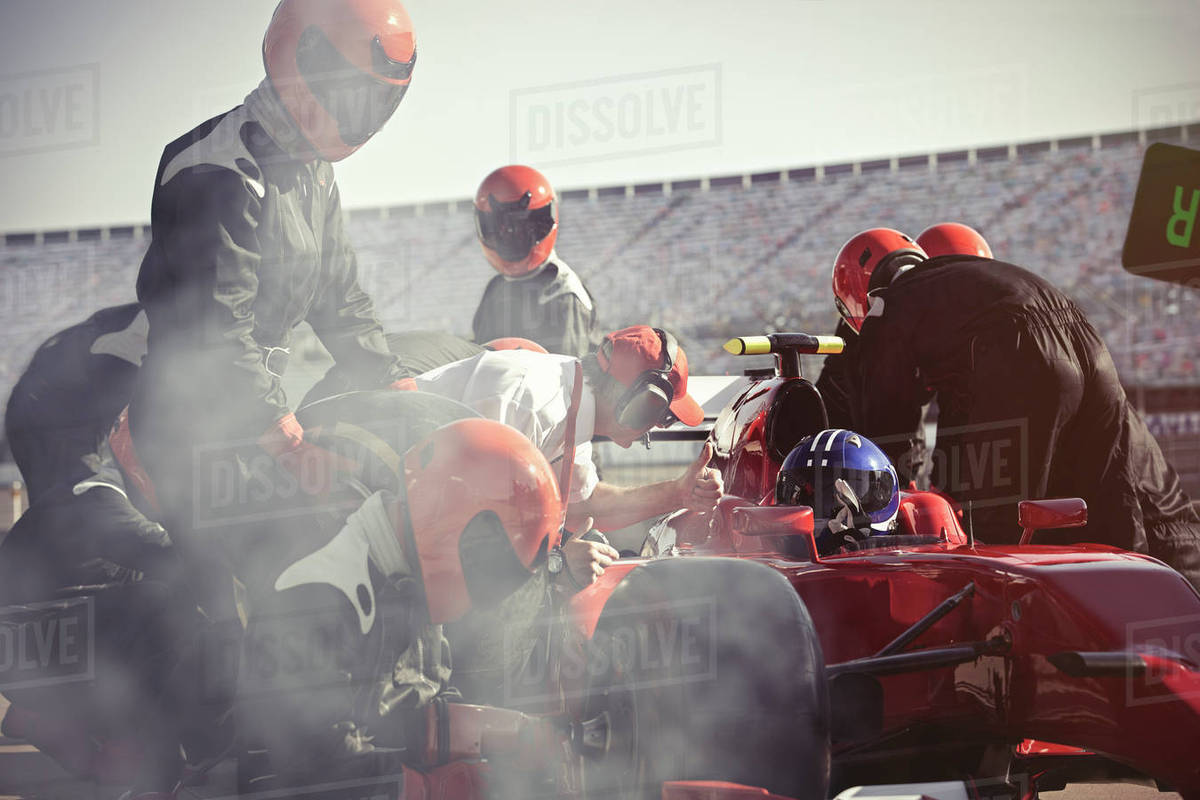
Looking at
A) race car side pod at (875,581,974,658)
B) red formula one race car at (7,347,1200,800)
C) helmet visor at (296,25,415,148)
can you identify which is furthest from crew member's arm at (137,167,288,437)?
race car side pod at (875,581,974,658)

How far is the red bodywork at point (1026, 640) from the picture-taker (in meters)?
2.18

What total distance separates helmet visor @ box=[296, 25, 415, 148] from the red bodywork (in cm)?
133

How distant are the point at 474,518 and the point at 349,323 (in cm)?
139

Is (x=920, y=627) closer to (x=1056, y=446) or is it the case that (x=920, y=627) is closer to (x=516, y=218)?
(x=1056, y=446)

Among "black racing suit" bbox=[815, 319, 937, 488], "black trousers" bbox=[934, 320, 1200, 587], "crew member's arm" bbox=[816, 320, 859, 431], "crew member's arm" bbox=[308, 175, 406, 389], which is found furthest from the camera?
"crew member's arm" bbox=[816, 320, 859, 431]

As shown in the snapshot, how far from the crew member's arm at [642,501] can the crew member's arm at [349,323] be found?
0.75m

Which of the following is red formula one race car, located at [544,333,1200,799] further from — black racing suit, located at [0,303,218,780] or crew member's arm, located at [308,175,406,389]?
black racing suit, located at [0,303,218,780]

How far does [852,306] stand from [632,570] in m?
3.62

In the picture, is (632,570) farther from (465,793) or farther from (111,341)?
(111,341)

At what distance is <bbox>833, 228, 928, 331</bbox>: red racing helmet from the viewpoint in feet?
17.0

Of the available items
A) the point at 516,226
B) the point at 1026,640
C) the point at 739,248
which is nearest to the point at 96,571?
the point at 1026,640

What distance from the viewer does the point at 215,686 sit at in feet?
9.11

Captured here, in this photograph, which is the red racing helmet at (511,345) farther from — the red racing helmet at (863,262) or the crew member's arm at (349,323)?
the red racing helmet at (863,262)

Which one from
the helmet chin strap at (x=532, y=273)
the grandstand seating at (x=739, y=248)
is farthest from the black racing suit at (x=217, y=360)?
the grandstand seating at (x=739, y=248)
